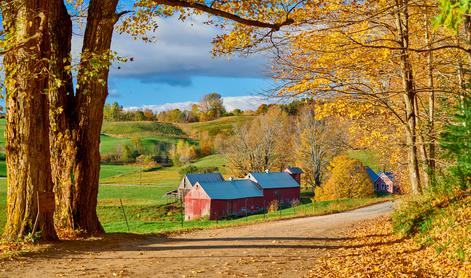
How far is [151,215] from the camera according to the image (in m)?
47.1

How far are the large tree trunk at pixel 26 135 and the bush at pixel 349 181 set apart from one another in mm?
38255

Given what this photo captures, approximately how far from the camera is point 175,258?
10.2m

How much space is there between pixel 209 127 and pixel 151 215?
281 ft

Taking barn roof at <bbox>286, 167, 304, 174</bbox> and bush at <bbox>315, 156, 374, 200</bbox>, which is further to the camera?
A: barn roof at <bbox>286, 167, 304, 174</bbox>

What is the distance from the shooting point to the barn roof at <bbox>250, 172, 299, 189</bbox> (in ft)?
181

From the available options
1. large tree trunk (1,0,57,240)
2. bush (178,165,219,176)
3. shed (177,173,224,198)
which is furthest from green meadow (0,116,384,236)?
large tree trunk (1,0,57,240)

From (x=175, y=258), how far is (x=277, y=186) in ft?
153

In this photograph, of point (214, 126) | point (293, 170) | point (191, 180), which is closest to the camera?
point (191, 180)

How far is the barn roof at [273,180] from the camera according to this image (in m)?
55.1

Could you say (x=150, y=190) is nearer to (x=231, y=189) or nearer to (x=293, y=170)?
(x=293, y=170)

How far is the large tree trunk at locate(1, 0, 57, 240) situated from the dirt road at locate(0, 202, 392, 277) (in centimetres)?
97

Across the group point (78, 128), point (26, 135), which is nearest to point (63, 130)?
point (78, 128)

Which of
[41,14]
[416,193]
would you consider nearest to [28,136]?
[41,14]

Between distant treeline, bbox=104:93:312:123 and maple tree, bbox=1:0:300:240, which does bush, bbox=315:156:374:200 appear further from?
distant treeline, bbox=104:93:312:123
